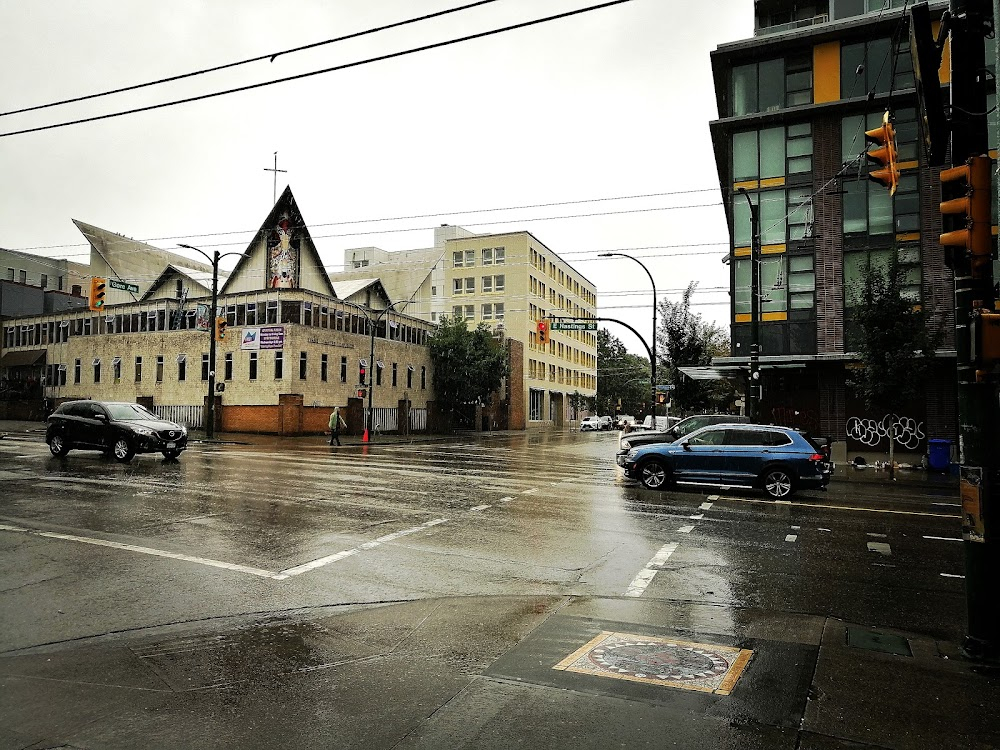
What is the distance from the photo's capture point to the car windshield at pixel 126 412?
65.0ft

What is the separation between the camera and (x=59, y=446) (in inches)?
802

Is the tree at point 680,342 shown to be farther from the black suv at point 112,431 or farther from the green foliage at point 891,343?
the black suv at point 112,431

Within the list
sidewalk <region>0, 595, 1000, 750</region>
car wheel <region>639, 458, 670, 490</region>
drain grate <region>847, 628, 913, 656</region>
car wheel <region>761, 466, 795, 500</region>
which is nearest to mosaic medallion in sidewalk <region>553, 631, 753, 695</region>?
sidewalk <region>0, 595, 1000, 750</region>

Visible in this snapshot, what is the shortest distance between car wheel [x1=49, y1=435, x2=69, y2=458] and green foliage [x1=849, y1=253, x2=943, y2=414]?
2582 centimetres

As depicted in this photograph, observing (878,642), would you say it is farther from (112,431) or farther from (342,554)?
(112,431)

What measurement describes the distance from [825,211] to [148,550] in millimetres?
27777

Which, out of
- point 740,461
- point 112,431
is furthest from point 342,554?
point 112,431

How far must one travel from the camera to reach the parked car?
47.3ft

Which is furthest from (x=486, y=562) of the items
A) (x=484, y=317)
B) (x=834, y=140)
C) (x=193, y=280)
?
(x=484, y=317)

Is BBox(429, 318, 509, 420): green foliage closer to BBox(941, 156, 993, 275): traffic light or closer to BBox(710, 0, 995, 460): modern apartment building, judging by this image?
BBox(710, 0, 995, 460): modern apartment building

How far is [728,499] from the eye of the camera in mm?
14445

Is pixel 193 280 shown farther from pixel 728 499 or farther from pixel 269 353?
pixel 728 499

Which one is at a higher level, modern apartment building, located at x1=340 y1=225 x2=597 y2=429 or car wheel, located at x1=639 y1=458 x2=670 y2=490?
modern apartment building, located at x1=340 y1=225 x2=597 y2=429

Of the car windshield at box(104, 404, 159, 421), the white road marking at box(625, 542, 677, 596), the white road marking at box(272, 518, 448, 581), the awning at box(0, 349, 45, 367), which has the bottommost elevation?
the white road marking at box(625, 542, 677, 596)
